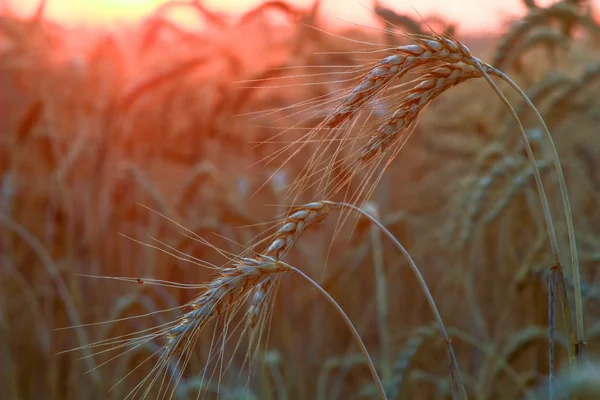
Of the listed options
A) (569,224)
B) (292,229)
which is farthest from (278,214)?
(569,224)

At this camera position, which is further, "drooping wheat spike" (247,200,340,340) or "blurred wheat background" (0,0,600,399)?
"blurred wheat background" (0,0,600,399)

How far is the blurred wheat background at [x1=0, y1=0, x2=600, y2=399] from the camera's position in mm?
2109

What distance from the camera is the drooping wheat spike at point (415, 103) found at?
0.93 metres

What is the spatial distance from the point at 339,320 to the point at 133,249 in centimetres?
89

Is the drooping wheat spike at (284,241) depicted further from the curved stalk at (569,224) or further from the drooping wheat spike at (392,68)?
the curved stalk at (569,224)

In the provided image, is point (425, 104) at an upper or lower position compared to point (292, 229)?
upper

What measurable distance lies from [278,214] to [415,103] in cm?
86

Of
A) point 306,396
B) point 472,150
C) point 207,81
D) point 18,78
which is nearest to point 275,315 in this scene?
point 306,396

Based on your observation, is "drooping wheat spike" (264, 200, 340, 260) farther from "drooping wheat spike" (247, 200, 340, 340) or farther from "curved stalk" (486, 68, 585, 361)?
"curved stalk" (486, 68, 585, 361)

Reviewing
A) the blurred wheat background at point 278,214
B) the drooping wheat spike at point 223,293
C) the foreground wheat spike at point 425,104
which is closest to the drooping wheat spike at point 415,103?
the foreground wheat spike at point 425,104

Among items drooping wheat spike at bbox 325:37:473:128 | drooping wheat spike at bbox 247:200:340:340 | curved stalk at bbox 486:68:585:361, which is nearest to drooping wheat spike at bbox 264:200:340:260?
drooping wheat spike at bbox 247:200:340:340

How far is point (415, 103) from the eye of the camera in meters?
0.96

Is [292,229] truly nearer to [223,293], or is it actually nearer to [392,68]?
[223,293]

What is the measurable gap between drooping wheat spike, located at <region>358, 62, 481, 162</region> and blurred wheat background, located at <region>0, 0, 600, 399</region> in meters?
0.71
